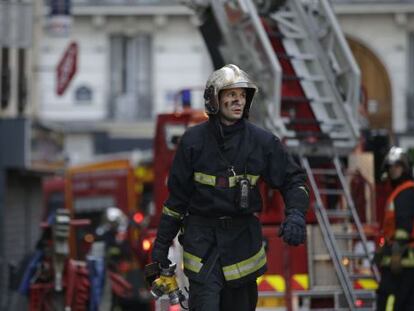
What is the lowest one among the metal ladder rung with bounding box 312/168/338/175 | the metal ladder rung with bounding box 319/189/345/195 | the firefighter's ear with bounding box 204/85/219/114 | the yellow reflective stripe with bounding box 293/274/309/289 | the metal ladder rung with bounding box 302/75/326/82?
the yellow reflective stripe with bounding box 293/274/309/289

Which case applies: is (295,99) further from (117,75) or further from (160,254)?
(117,75)

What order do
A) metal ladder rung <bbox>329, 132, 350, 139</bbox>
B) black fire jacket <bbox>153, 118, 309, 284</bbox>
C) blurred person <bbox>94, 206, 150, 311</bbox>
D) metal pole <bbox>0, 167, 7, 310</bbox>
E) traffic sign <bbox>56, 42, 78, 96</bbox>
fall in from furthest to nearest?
traffic sign <bbox>56, 42, 78, 96</bbox>, metal pole <bbox>0, 167, 7, 310</bbox>, blurred person <bbox>94, 206, 150, 311</bbox>, metal ladder rung <bbox>329, 132, 350, 139</bbox>, black fire jacket <bbox>153, 118, 309, 284</bbox>

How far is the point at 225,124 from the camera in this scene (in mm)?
7277

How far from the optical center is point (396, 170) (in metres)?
9.98

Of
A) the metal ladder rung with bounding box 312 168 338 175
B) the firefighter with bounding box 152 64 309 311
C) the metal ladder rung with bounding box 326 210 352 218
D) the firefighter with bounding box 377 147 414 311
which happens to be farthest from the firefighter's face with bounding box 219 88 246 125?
the metal ladder rung with bounding box 312 168 338 175

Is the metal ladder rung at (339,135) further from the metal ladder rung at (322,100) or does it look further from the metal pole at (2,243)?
the metal pole at (2,243)

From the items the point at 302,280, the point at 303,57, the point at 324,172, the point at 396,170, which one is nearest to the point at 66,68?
the point at 303,57

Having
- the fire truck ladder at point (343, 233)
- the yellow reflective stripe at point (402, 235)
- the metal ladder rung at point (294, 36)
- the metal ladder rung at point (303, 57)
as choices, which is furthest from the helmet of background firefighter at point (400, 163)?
the metal ladder rung at point (294, 36)

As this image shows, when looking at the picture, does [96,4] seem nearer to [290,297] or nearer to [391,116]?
[391,116]

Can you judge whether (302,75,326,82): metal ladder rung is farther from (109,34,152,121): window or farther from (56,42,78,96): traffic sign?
(109,34,152,121): window

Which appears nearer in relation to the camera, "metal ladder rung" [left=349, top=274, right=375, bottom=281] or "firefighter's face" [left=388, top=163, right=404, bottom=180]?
"firefighter's face" [left=388, top=163, right=404, bottom=180]

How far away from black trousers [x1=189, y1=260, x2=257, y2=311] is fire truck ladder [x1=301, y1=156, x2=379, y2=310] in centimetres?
308

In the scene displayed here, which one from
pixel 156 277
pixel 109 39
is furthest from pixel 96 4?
pixel 156 277

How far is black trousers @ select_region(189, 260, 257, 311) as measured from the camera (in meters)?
7.05
